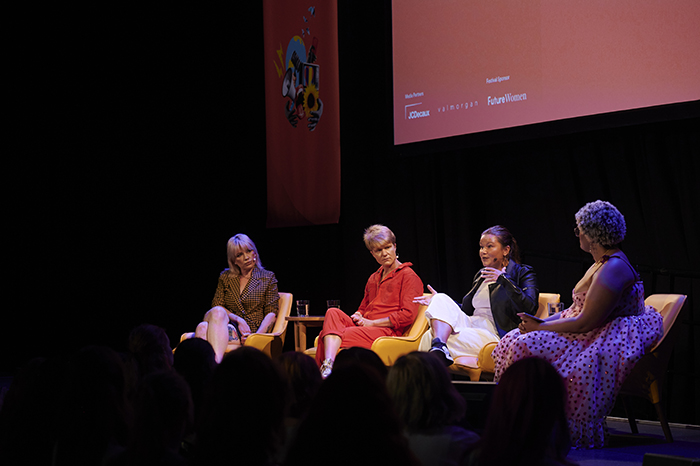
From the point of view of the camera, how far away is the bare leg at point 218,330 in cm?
470

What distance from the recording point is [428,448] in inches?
58.9

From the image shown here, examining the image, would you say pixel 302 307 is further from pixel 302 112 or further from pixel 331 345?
pixel 302 112

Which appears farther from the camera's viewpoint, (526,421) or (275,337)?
(275,337)

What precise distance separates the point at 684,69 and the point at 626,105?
35 centimetres

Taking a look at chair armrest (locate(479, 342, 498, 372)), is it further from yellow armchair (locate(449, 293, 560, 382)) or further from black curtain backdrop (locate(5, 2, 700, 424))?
black curtain backdrop (locate(5, 2, 700, 424))

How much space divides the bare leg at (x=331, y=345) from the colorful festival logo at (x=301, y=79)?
232 centimetres

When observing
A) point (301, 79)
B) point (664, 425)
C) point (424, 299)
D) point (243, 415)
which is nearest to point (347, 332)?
point (424, 299)

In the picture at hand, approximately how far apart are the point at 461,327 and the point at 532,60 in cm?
182

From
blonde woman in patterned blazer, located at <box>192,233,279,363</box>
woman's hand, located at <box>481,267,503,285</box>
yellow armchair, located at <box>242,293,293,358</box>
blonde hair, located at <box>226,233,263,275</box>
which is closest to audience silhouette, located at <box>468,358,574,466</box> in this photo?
woman's hand, located at <box>481,267,503,285</box>


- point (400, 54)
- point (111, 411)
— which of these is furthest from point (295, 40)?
point (111, 411)

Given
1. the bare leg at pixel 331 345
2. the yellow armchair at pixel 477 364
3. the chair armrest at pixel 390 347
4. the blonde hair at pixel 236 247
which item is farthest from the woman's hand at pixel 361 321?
the blonde hair at pixel 236 247

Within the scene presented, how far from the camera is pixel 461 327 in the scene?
407cm

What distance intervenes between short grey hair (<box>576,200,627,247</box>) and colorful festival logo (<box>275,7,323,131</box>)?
3.15 metres

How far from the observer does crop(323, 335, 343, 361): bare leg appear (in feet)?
14.2
